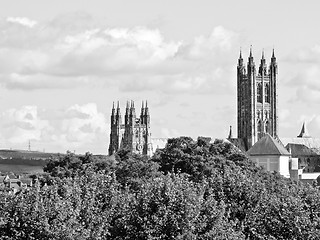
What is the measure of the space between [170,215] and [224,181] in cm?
1106

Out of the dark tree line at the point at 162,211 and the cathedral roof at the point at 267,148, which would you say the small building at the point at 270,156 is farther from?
the dark tree line at the point at 162,211

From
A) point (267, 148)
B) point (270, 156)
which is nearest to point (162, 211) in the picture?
point (270, 156)

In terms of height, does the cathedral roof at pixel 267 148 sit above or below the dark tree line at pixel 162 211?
above

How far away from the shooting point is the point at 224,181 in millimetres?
66562

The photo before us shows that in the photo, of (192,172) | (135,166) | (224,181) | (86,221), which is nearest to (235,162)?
(192,172)

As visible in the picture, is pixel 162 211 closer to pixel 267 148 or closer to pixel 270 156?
pixel 270 156

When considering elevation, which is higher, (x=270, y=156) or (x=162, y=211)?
(x=270, y=156)

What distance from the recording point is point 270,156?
600ft

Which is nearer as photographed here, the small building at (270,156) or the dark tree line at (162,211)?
the dark tree line at (162,211)

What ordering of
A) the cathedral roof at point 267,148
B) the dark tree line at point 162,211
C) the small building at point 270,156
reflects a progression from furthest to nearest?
the cathedral roof at point 267,148
the small building at point 270,156
the dark tree line at point 162,211

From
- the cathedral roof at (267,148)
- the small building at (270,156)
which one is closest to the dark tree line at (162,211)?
the small building at (270,156)

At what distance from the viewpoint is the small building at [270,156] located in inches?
7136

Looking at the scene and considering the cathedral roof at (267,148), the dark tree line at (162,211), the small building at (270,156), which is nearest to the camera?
the dark tree line at (162,211)

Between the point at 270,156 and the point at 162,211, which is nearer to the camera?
the point at 162,211
